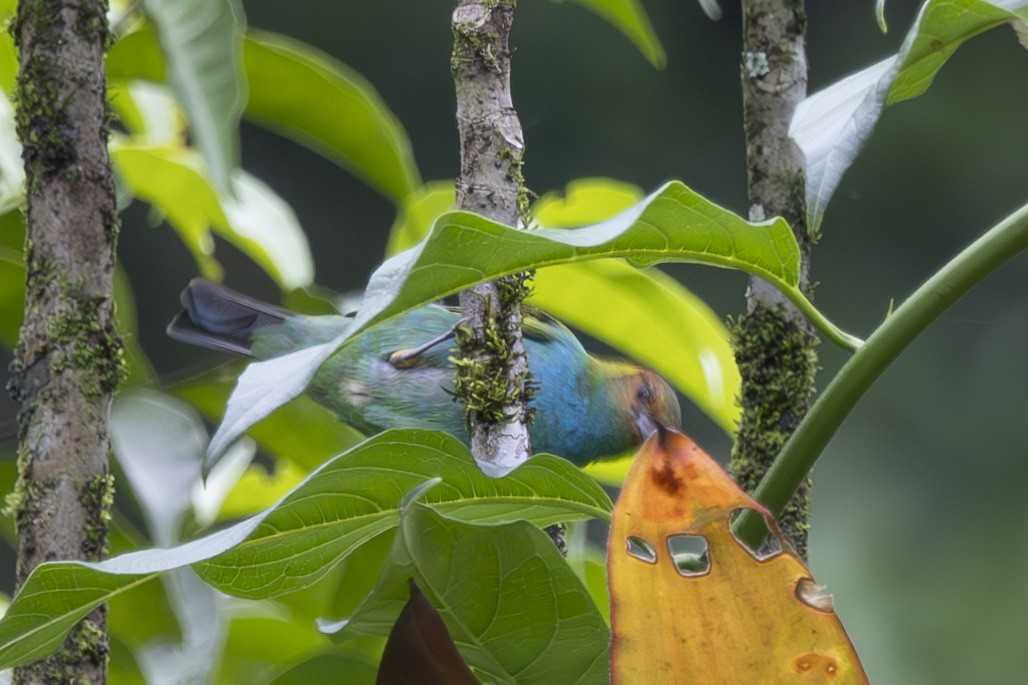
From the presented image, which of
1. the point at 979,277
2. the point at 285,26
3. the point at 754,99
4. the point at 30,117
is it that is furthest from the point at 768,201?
the point at 285,26

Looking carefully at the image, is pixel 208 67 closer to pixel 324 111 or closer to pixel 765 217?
pixel 324 111

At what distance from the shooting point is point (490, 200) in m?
0.73

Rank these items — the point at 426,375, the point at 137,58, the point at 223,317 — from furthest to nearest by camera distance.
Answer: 1. the point at 223,317
2. the point at 426,375
3. the point at 137,58

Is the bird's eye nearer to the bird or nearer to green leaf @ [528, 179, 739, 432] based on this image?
the bird

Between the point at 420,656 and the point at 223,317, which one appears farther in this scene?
the point at 223,317

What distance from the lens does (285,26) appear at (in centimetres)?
603

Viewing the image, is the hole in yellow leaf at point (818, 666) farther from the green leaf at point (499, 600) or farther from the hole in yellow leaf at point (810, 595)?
the green leaf at point (499, 600)

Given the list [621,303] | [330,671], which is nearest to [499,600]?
[330,671]

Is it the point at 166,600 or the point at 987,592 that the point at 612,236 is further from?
the point at 987,592

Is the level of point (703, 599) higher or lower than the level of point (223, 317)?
higher

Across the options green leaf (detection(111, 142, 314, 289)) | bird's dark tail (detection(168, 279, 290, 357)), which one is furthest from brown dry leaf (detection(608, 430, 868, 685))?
bird's dark tail (detection(168, 279, 290, 357))

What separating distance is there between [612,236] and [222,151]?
14.6 inches

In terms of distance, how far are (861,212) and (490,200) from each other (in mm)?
6092

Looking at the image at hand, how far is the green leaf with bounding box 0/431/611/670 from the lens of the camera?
0.58m
